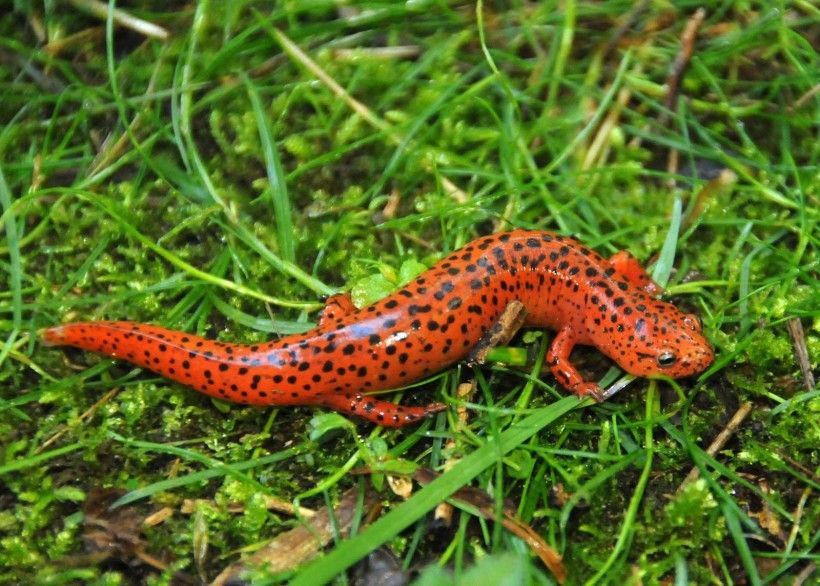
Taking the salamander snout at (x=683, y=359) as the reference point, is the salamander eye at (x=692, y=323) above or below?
above

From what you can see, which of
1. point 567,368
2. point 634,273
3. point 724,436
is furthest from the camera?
point 634,273

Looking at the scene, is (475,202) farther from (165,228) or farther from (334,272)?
(165,228)

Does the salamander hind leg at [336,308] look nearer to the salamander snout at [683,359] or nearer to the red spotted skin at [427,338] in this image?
the red spotted skin at [427,338]

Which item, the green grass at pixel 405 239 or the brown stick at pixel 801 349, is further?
the brown stick at pixel 801 349

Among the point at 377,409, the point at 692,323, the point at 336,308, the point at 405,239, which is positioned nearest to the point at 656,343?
the point at 692,323

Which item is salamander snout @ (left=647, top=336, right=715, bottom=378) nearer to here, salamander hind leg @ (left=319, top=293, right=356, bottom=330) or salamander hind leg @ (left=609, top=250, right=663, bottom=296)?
salamander hind leg @ (left=609, top=250, right=663, bottom=296)

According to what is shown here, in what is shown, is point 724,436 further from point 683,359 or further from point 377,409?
point 377,409

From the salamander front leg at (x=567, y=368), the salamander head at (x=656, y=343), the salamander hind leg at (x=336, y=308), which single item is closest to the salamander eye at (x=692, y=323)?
the salamander head at (x=656, y=343)

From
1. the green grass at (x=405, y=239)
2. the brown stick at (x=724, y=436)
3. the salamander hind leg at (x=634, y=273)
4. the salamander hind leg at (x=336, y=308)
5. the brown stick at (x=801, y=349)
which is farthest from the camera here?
the salamander hind leg at (x=634, y=273)
